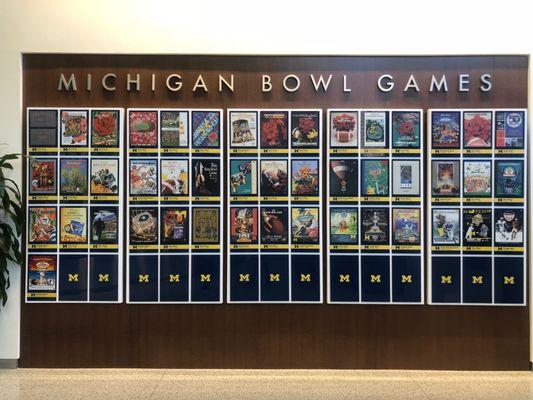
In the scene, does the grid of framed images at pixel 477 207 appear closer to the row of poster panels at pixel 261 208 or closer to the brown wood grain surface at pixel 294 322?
the row of poster panels at pixel 261 208

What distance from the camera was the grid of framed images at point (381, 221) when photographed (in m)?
4.72

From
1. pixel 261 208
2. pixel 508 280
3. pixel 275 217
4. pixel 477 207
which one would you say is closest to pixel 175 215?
pixel 261 208

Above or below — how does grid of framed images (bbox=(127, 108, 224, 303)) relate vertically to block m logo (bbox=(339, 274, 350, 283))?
above

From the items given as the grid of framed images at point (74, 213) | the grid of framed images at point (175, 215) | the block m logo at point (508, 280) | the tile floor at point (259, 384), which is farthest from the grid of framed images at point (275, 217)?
the block m logo at point (508, 280)

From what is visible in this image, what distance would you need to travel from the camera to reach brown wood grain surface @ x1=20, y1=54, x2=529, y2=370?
15.6ft

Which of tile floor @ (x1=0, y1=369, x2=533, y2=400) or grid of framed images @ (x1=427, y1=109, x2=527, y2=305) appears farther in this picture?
grid of framed images @ (x1=427, y1=109, x2=527, y2=305)

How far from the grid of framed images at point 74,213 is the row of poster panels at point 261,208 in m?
0.01

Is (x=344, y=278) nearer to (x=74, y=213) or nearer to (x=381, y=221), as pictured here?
(x=381, y=221)

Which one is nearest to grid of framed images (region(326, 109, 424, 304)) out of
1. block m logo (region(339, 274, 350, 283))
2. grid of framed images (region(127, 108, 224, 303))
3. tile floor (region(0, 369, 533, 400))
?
block m logo (region(339, 274, 350, 283))

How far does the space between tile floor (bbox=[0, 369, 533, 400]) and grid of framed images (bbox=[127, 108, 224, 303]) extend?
0.77m

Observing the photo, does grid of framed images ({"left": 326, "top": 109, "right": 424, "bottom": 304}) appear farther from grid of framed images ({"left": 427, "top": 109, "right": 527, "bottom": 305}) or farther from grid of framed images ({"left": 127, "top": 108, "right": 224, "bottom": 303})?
grid of framed images ({"left": 127, "top": 108, "right": 224, "bottom": 303})

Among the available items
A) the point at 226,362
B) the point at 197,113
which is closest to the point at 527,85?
the point at 197,113

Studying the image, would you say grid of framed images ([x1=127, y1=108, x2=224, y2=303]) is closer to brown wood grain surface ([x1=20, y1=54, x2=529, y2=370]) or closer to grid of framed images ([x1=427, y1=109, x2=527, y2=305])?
brown wood grain surface ([x1=20, y1=54, x2=529, y2=370])

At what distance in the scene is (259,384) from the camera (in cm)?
441
